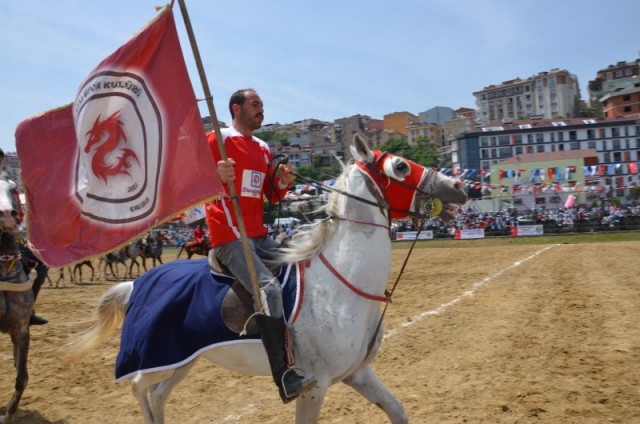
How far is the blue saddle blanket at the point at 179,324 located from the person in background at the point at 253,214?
8.7 inches

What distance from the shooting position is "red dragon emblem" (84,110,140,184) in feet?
11.3

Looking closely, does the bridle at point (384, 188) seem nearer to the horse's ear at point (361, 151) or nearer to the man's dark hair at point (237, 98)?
the horse's ear at point (361, 151)

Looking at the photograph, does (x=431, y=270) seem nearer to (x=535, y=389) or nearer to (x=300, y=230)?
(x=535, y=389)

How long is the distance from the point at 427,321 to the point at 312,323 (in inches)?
253

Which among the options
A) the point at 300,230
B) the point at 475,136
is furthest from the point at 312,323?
the point at 475,136

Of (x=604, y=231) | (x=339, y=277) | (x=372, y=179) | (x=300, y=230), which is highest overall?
(x=372, y=179)

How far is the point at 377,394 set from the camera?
379 centimetres

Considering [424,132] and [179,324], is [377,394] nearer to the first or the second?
[179,324]

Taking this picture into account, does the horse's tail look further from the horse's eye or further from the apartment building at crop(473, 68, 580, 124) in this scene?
the apartment building at crop(473, 68, 580, 124)

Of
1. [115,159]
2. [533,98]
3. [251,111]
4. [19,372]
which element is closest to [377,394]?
[251,111]

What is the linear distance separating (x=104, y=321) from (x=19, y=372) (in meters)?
1.62

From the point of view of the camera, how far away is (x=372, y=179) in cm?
376

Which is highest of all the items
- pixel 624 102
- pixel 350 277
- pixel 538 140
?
→ pixel 624 102

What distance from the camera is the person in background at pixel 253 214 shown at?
341cm
